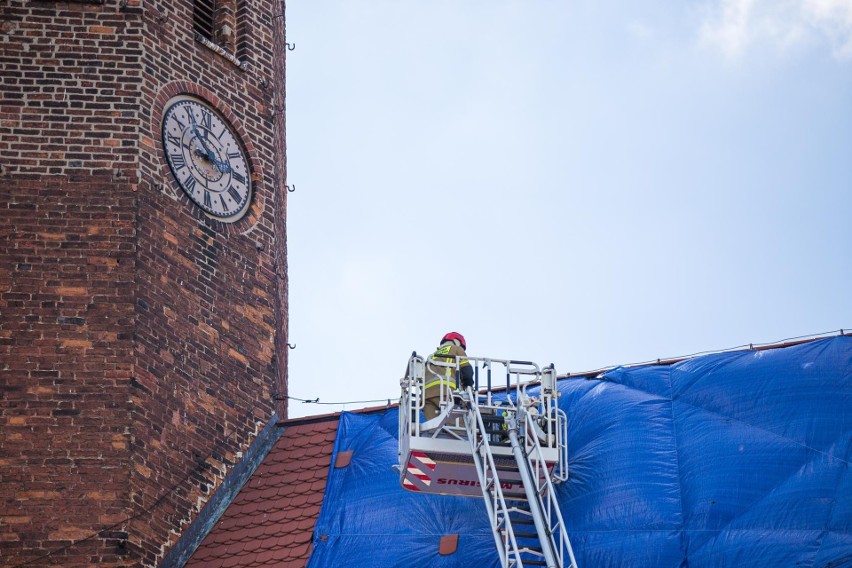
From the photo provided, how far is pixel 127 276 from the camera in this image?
69.6ft

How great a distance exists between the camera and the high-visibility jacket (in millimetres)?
19141

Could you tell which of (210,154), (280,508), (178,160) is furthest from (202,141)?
(280,508)

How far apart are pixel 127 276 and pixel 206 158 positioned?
2.46 metres

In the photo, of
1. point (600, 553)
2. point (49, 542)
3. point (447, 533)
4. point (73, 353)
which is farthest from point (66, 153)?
point (600, 553)

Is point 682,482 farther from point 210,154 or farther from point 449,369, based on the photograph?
point 210,154

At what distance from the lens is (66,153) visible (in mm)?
21641

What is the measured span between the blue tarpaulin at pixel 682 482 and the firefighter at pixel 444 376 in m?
1.45

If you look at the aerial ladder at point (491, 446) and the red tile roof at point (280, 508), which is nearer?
the aerial ladder at point (491, 446)

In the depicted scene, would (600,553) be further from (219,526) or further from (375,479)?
(219,526)

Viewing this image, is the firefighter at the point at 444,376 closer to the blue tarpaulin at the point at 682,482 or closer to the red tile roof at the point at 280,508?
the blue tarpaulin at the point at 682,482

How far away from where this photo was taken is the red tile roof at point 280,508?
20.8m

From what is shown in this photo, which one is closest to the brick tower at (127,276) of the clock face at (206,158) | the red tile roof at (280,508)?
the clock face at (206,158)

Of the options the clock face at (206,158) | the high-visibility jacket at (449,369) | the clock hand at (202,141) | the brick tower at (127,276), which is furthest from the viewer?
the clock hand at (202,141)

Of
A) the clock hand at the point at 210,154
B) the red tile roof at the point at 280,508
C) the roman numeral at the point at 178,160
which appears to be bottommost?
the red tile roof at the point at 280,508
